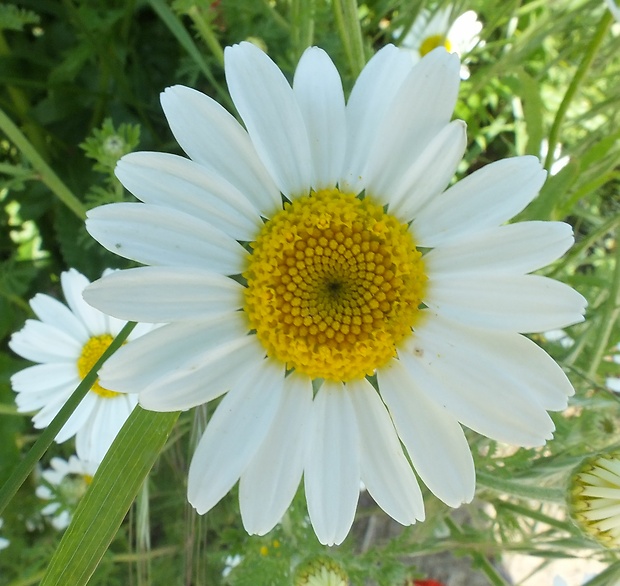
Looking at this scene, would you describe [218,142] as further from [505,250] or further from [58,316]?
[58,316]

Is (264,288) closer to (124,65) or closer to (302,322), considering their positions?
(302,322)

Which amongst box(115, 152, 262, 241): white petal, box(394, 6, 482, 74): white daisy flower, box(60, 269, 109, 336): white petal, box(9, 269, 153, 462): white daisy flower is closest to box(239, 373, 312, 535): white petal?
box(115, 152, 262, 241): white petal

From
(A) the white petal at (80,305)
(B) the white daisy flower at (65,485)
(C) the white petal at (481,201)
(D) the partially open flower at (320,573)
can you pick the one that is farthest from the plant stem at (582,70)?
(B) the white daisy flower at (65,485)

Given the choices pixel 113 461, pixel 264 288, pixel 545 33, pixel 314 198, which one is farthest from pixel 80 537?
pixel 545 33

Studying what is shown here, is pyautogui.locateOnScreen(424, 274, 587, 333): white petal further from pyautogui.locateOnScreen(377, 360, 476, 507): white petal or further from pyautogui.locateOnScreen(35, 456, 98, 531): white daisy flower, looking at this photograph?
pyautogui.locateOnScreen(35, 456, 98, 531): white daisy flower

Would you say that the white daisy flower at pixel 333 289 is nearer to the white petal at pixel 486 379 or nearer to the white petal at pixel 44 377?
the white petal at pixel 486 379
